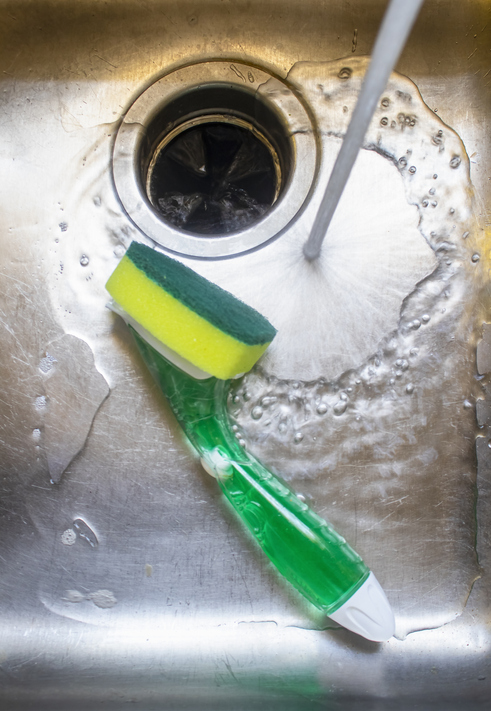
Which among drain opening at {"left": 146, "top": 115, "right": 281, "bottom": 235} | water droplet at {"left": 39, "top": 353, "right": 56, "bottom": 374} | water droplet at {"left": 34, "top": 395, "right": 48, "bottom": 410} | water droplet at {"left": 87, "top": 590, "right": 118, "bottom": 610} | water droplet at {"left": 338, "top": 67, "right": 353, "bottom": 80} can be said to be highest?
water droplet at {"left": 338, "top": 67, "right": 353, "bottom": 80}

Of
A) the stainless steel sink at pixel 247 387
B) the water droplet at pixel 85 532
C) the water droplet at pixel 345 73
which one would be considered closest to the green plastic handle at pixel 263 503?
the stainless steel sink at pixel 247 387

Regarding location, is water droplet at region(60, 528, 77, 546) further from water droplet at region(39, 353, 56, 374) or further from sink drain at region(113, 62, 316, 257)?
sink drain at region(113, 62, 316, 257)

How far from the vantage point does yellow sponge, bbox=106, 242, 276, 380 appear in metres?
0.49

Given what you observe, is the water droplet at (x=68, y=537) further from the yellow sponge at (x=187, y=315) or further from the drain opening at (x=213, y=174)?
the drain opening at (x=213, y=174)

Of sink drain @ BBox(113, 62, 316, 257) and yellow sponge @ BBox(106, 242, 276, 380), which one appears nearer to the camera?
yellow sponge @ BBox(106, 242, 276, 380)

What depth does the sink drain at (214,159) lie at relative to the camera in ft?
1.95

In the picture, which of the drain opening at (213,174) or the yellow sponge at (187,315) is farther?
the drain opening at (213,174)

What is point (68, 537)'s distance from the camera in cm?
56

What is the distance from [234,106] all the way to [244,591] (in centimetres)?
55

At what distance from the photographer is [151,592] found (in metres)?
0.56

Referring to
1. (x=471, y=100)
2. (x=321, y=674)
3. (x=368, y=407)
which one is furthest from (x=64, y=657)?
(x=471, y=100)

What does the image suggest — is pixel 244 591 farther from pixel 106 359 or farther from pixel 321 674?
pixel 106 359

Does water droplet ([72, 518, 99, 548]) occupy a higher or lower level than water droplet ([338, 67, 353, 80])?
lower

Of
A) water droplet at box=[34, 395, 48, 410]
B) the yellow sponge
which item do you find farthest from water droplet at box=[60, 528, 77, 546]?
the yellow sponge
